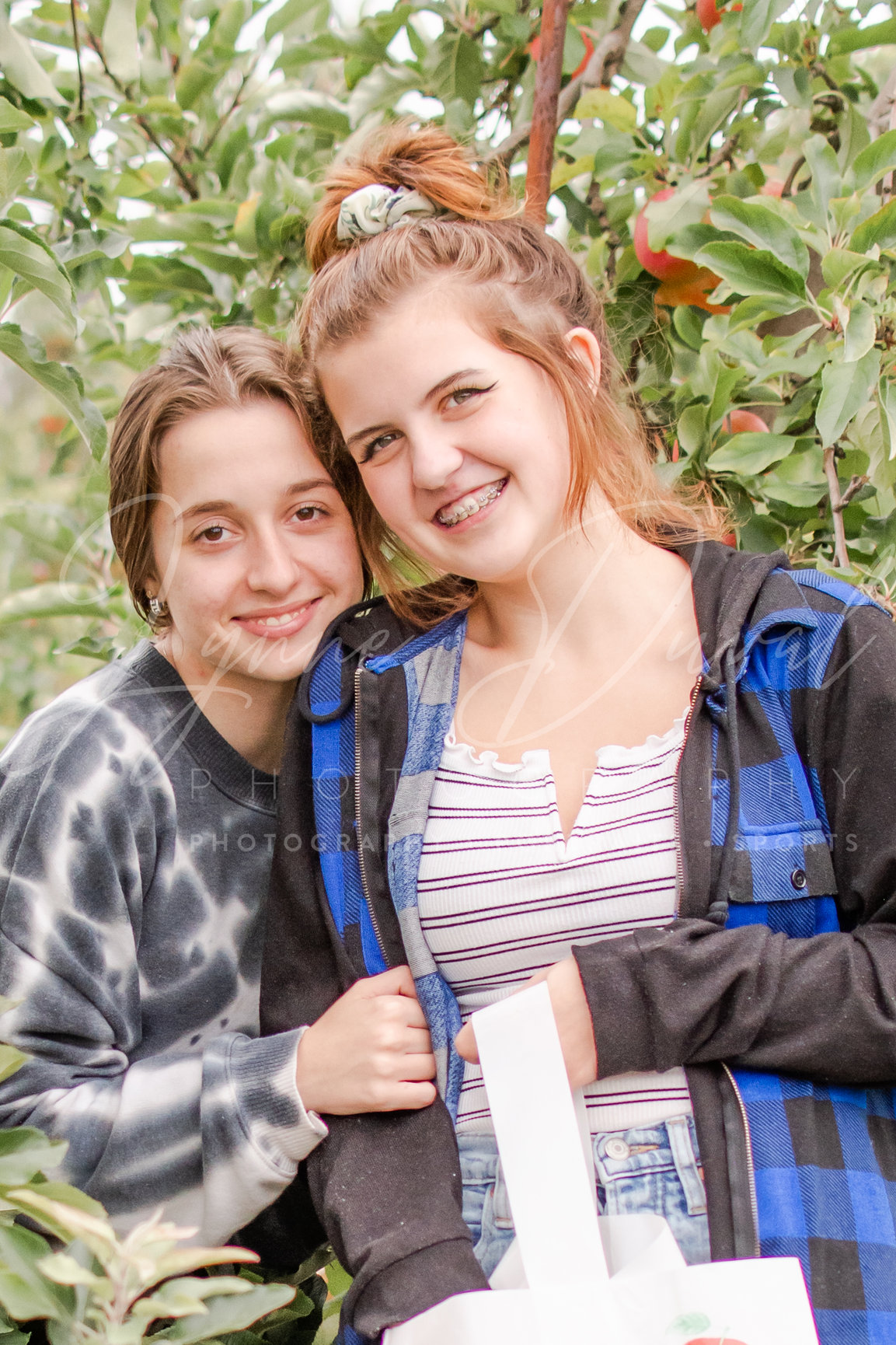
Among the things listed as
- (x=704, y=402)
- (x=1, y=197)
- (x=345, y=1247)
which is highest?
(x=1, y=197)

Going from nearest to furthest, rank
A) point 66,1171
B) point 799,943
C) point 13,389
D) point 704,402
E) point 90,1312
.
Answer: point 90,1312 < point 799,943 < point 66,1171 < point 704,402 < point 13,389

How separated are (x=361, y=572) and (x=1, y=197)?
20.2 inches

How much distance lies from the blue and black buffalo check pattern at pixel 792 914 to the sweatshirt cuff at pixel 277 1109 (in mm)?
119

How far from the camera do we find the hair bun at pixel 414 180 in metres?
1.17

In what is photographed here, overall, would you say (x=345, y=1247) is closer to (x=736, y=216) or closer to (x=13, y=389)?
(x=736, y=216)

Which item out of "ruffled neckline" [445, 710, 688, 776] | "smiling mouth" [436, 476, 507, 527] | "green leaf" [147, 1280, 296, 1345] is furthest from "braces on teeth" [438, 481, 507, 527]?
"green leaf" [147, 1280, 296, 1345]

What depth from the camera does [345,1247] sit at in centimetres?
97

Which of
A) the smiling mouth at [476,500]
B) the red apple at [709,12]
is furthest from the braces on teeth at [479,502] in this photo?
the red apple at [709,12]

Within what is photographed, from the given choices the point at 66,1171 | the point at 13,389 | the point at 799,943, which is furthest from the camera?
the point at 13,389

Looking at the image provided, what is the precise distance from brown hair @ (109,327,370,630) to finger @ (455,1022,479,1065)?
1.93ft

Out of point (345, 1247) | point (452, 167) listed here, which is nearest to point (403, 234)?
point (452, 167)

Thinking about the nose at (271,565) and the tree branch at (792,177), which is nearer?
the nose at (271,565)

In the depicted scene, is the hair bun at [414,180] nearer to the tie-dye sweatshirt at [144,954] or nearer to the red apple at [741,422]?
the red apple at [741,422]

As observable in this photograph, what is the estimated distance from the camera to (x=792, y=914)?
969 mm
